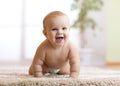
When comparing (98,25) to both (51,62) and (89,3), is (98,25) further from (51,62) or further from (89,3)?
(51,62)

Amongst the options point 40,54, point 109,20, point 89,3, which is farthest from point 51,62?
point 109,20

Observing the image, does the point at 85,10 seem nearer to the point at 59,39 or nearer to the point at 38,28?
the point at 38,28

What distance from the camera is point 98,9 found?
11.7ft

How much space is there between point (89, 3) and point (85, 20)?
21cm

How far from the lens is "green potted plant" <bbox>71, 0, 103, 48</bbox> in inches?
139

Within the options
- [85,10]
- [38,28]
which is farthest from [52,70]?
[38,28]

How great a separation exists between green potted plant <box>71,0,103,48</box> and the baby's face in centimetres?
Result: 254

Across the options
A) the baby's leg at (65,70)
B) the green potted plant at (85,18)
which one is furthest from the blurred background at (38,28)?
the baby's leg at (65,70)

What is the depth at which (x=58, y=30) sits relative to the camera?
990 mm

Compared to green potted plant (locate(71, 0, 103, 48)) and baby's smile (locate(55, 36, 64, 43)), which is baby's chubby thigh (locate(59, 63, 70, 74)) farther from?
green potted plant (locate(71, 0, 103, 48))

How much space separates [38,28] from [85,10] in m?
0.65

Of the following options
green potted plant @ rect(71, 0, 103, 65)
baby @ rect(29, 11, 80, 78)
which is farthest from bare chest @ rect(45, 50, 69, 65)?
green potted plant @ rect(71, 0, 103, 65)

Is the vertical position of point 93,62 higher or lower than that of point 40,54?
lower

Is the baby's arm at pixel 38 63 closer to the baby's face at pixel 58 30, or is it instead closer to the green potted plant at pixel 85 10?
the baby's face at pixel 58 30
